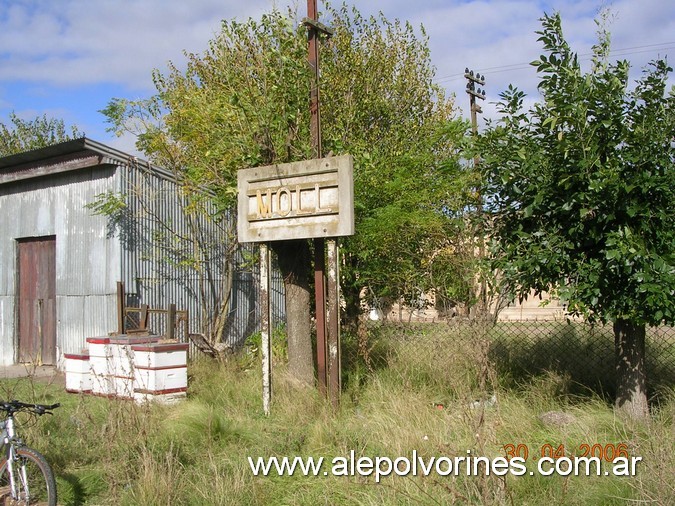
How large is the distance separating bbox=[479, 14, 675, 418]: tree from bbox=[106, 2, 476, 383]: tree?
2764 millimetres

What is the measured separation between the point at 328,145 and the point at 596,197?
5.67 metres

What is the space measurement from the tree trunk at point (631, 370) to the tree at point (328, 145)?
376cm

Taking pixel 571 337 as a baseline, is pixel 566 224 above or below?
above

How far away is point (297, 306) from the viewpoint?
884 centimetres

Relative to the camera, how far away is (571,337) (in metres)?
9.42

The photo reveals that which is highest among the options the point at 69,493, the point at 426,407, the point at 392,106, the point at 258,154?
the point at 392,106

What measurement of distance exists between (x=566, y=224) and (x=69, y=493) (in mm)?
5171

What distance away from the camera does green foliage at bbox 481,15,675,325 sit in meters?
5.90

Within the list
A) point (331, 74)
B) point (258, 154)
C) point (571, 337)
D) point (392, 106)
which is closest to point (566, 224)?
point (571, 337)

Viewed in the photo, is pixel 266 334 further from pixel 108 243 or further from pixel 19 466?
pixel 108 243

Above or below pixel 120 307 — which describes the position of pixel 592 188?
above

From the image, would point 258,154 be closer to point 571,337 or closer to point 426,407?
point 426,407

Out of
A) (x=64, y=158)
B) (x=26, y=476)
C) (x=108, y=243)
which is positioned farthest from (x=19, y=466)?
(x=64, y=158)

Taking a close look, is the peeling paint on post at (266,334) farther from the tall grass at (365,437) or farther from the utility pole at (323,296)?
the utility pole at (323,296)
